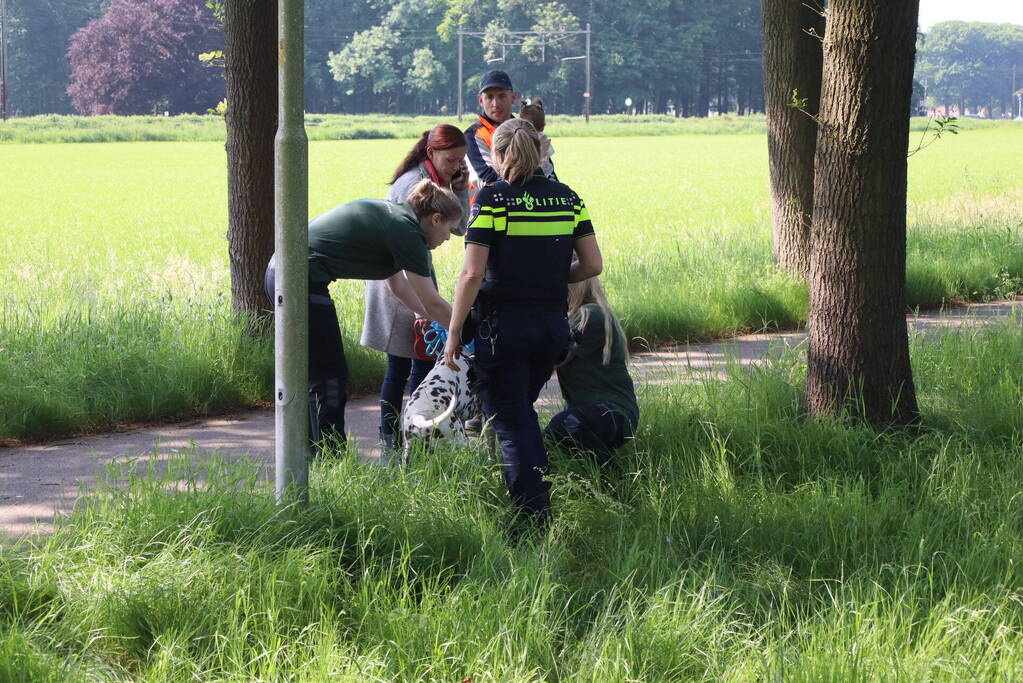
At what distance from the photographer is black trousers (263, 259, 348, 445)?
592 centimetres

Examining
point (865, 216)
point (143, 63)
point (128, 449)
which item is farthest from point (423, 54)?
point (865, 216)

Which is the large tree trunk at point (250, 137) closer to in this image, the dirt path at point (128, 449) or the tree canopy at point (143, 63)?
the dirt path at point (128, 449)

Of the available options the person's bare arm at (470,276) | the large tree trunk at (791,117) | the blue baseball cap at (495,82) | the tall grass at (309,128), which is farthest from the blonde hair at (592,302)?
the tall grass at (309,128)

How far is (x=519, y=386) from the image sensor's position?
499 cm

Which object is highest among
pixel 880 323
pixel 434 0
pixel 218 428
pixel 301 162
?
Result: pixel 434 0

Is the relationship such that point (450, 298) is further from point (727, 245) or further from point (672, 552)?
point (672, 552)

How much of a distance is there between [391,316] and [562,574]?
249cm

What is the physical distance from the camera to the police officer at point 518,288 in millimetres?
→ 4906

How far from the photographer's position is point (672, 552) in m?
4.50

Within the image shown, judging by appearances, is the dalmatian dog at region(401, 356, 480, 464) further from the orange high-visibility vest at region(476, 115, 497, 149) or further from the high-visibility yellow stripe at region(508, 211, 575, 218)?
the orange high-visibility vest at region(476, 115, 497, 149)

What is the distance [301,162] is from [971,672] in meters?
2.81

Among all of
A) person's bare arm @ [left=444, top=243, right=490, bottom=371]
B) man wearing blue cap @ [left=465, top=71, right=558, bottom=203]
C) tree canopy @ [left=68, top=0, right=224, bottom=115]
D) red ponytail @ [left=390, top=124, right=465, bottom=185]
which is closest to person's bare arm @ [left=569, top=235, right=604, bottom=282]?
person's bare arm @ [left=444, top=243, right=490, bottom=371]

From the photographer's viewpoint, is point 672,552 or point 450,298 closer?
point 672,552

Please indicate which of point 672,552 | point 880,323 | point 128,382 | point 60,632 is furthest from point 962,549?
point 128,382
